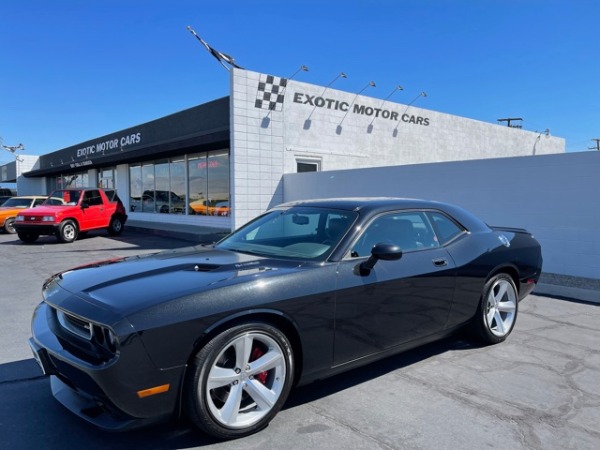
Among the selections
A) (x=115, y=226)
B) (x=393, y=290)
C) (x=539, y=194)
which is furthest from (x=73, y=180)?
(x=393, y=290)

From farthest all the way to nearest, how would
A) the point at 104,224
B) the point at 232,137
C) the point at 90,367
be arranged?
the point at 104,224
the point at 232,137
the point at 90,367

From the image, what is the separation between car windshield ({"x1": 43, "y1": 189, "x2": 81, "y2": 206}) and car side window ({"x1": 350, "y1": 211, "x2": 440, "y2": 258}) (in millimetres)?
13658

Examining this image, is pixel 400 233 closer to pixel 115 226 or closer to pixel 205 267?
pixel 205 267

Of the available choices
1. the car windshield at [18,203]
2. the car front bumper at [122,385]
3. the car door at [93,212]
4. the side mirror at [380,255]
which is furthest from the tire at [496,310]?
the car windshield at [18,203]

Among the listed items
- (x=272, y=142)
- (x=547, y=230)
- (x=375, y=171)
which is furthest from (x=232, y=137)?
(x=547, y=230)

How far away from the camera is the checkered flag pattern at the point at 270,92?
44.8 feet

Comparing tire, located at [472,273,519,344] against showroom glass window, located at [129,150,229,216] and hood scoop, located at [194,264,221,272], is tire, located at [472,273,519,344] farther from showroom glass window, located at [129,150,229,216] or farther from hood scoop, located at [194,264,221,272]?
showroom glass window, located at [129,150,229,216]

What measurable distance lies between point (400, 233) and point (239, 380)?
1.98 meters

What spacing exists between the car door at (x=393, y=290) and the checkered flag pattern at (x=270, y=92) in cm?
1027

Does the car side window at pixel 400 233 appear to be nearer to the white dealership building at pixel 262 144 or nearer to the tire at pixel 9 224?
the white dealership building at pixel 262 144

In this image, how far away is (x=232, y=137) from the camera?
13289mm

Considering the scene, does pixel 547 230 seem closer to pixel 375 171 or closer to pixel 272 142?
pixel 375 171

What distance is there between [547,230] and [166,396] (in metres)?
8.02

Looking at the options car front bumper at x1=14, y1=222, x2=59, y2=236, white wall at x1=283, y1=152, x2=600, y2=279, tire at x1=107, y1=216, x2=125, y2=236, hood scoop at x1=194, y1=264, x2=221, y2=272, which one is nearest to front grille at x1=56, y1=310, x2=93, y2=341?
hood scoop at x1=194, y1=264, x2=221, y2=272
